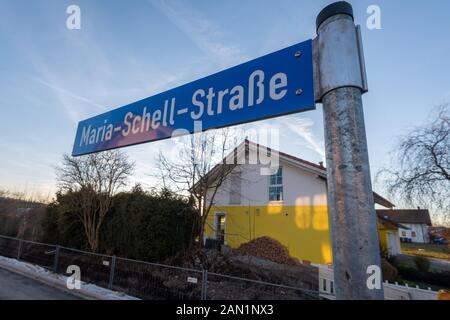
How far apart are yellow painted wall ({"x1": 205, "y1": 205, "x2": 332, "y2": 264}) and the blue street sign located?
1092 centimetres

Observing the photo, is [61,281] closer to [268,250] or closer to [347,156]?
[268,250]

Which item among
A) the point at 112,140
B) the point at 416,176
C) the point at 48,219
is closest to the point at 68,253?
the point at 48,219

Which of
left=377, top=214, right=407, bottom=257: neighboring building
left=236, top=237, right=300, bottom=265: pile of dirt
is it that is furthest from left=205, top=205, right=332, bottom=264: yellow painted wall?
left=377, top=214, right=407, bottom=257: neighboring building

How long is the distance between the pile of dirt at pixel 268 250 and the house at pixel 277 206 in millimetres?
306

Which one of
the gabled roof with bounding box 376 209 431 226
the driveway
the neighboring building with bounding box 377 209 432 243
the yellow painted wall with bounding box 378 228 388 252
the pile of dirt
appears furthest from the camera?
the neighboring building with bounding box 377 209 432 243

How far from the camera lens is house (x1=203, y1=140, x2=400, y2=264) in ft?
38.9

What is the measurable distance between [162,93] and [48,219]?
15527mm

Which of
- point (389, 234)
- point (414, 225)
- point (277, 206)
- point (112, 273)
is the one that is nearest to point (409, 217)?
point (414, 225)

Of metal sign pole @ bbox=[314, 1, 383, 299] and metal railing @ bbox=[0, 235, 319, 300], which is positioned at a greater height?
metal sign pole @ bbox=[314, 1, 383, 299]

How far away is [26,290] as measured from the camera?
272 inches

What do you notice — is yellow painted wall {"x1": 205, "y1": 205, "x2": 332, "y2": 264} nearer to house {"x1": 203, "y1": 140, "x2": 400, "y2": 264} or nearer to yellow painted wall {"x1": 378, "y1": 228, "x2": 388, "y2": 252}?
house {"x1": 203, "y1": 140, "x2": 400, "y2": 264}

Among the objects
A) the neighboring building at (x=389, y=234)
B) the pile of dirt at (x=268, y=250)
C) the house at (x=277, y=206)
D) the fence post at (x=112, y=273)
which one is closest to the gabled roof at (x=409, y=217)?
the neighboring building at (x=389, y=234)

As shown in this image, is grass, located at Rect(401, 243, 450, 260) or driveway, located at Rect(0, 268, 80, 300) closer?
driveway, located at Rect(0, 268, 80, 300)
